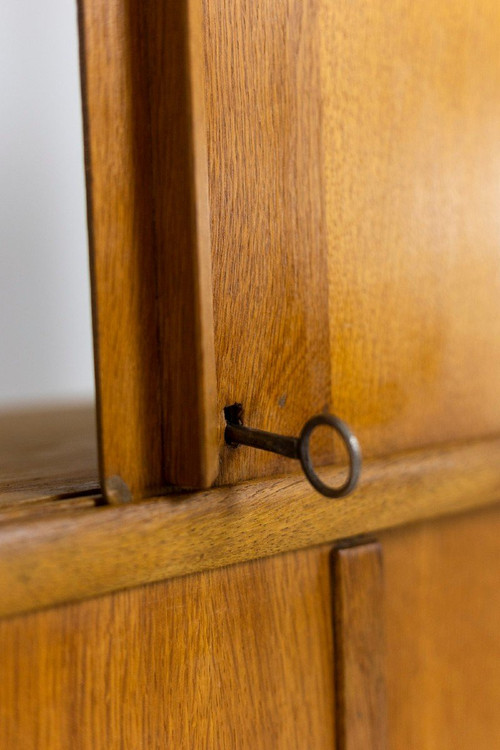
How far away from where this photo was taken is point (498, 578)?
1.50 feet

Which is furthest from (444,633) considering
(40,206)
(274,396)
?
(40,206)

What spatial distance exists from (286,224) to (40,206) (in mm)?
596

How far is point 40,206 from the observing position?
0.88m

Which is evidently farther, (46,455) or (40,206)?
(40,206)

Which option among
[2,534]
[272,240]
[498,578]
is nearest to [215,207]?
[272,240]

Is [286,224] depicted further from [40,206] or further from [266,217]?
[40,206]

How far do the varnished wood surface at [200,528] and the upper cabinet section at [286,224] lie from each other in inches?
0.5

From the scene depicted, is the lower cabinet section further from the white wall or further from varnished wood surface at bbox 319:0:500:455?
the white wall

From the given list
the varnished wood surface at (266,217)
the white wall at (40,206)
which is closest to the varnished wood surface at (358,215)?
the varnished wood surface at (266,217)

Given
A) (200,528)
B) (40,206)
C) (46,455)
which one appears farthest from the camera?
(40,206)

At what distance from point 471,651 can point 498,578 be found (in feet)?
0.15

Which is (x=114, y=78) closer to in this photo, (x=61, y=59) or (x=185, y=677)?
(x=185, y=677)

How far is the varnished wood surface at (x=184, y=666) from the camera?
0.30 metres

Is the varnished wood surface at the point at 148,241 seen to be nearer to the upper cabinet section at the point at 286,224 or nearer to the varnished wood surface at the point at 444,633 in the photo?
the upper cabinet section at the point at 286,224
